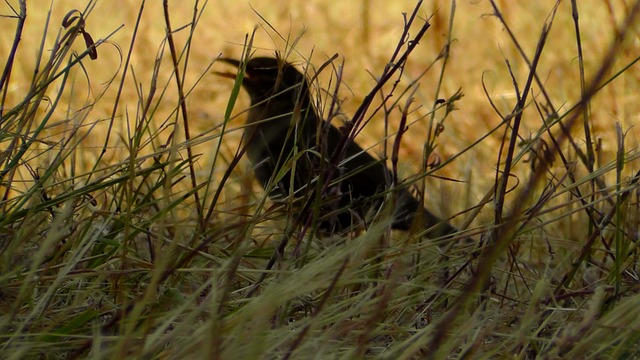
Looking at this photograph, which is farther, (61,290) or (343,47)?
(343,47)

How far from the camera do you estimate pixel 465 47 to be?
19.9ft

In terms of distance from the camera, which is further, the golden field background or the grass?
the golden field background

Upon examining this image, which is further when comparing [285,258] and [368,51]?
[368,51]

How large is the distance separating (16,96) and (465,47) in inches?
99.2

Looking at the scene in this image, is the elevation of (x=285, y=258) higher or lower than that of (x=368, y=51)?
lower

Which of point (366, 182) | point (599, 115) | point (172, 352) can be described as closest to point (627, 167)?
point (366, 182)

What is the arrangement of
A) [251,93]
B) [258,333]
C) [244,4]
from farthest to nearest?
1. [244,4]
2. [251,93]
3. [258,333]

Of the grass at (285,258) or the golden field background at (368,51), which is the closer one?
the grass at (285,258)

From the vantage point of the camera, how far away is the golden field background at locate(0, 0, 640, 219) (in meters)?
5.00

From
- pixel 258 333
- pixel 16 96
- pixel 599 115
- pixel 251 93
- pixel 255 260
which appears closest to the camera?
pixel 258 333

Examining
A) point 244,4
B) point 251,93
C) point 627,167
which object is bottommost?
point 627,167

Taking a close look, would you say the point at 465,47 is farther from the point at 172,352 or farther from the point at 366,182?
the point at 172,352

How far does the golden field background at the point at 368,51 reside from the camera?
5.00 meters

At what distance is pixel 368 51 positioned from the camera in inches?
230
